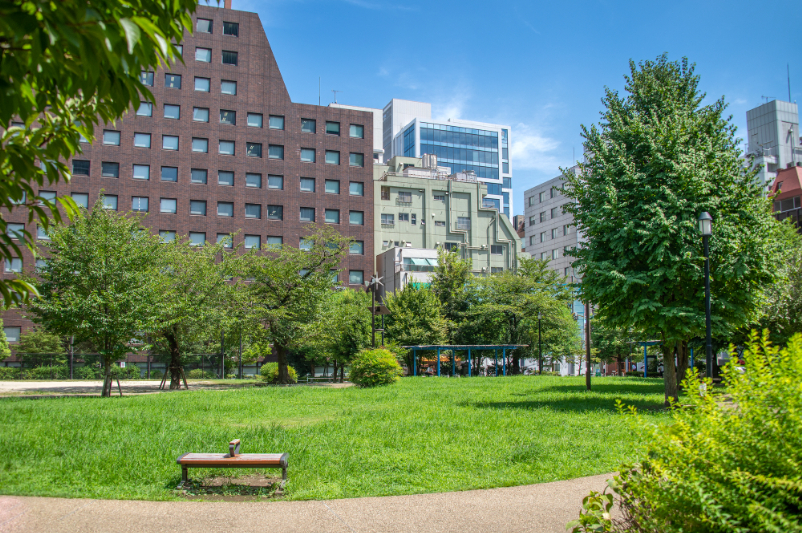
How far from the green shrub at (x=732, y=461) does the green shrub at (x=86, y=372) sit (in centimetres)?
4980

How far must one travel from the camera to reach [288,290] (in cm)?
3741

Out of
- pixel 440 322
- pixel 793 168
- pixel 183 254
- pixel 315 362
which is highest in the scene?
pixel 793 168

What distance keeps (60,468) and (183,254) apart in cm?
2744

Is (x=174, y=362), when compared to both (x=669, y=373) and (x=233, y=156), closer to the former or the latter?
(x=669, y=373)

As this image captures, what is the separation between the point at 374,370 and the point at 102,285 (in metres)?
12.7

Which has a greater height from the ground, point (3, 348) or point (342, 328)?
point (342, 328)

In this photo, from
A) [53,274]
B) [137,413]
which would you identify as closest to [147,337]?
[53,274]

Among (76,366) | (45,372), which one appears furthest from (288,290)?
(45,372)

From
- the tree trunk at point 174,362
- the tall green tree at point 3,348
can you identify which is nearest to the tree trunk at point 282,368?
the tree trunk at point 174,362

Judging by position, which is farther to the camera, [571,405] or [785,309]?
[785,309]

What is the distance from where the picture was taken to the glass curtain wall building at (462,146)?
12838cm

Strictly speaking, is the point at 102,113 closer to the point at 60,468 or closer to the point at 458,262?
the point at 60,468

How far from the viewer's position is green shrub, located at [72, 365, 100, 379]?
46500mm

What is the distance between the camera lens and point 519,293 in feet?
172
